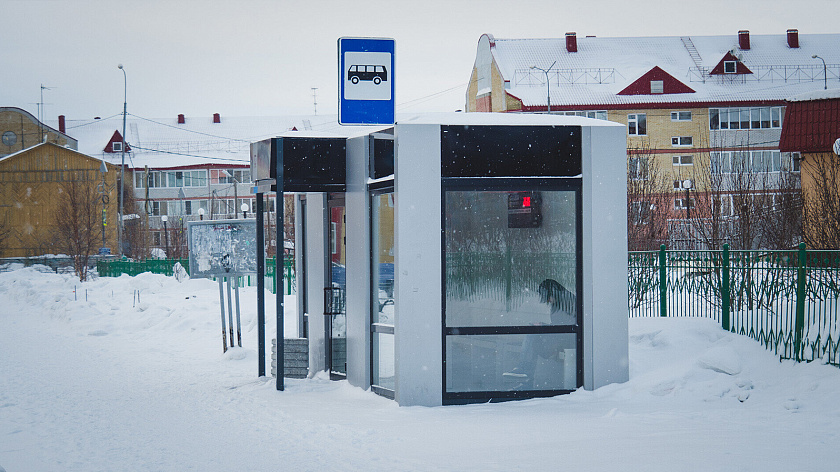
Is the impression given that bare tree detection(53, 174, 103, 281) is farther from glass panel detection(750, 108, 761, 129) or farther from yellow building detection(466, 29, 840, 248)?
glass panel detection(750, 108, 761, 129)

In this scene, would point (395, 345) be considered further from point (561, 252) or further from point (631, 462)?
point (631, 462)

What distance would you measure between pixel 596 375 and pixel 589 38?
4800cm

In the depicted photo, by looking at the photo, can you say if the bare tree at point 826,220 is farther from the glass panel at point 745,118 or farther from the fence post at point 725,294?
the glass panel at point 745,118

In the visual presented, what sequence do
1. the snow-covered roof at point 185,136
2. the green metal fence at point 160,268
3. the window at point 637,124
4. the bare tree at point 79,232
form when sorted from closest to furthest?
1. the green metal fence at point 160,268
2. the bare tree at point 79,232
3. the window at point 637,124
4. the snow-covered roof at point 185,136

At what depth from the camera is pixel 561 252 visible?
8773mm

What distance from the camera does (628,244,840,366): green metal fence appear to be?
9.05m

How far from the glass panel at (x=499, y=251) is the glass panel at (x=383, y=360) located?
33.8 inches

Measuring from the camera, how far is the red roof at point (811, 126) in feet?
75.4

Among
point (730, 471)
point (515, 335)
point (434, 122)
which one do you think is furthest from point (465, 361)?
point (730, 471)

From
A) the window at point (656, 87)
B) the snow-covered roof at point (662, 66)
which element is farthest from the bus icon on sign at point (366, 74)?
the window at point (656, 87)

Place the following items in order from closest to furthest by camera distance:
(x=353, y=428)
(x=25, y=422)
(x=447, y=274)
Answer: (x=353, y=428)
(x=25, y=422)
(x=447, y=274)

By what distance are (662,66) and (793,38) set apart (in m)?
10.5

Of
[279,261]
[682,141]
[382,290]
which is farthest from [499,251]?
[682,141]

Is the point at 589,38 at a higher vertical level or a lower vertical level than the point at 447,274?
higher
